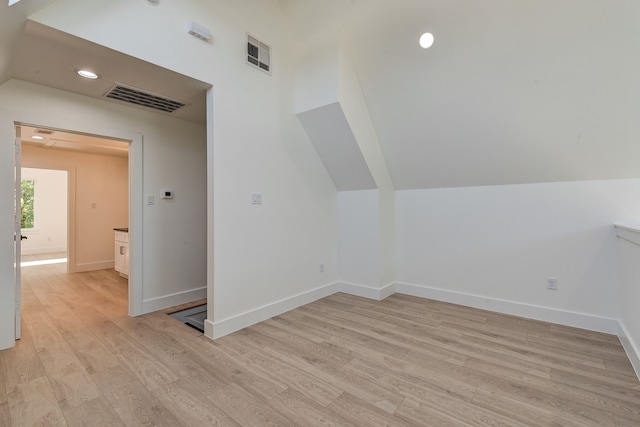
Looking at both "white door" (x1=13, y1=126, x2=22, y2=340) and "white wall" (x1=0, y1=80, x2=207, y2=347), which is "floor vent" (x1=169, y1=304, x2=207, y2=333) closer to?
"white wall" (x1=0, y1=80, x2=207, y2=347)

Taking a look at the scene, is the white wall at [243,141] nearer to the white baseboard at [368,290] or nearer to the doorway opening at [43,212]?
the white baseboard at [368,290]

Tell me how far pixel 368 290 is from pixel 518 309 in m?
1.67

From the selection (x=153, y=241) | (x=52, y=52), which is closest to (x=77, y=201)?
(x=153, y=241)

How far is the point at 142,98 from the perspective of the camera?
9.51ft

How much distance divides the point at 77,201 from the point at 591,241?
7.81 m

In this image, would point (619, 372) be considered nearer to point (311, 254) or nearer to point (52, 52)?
point (311, 254)

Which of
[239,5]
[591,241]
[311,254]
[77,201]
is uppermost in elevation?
[239,5]

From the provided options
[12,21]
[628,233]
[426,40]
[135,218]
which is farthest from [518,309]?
[12,21]

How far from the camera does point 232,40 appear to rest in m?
2.78

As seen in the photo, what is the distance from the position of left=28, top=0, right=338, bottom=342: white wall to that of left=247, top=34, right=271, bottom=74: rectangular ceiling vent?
69mm

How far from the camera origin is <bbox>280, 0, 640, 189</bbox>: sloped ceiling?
2229 mm

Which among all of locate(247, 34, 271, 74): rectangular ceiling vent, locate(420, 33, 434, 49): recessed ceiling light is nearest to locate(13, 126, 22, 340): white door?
locate(247, 34, 271, 74): rectangular ceiling vent

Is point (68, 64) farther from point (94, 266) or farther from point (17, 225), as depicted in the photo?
point (94, 266)

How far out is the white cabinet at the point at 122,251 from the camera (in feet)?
15.7
